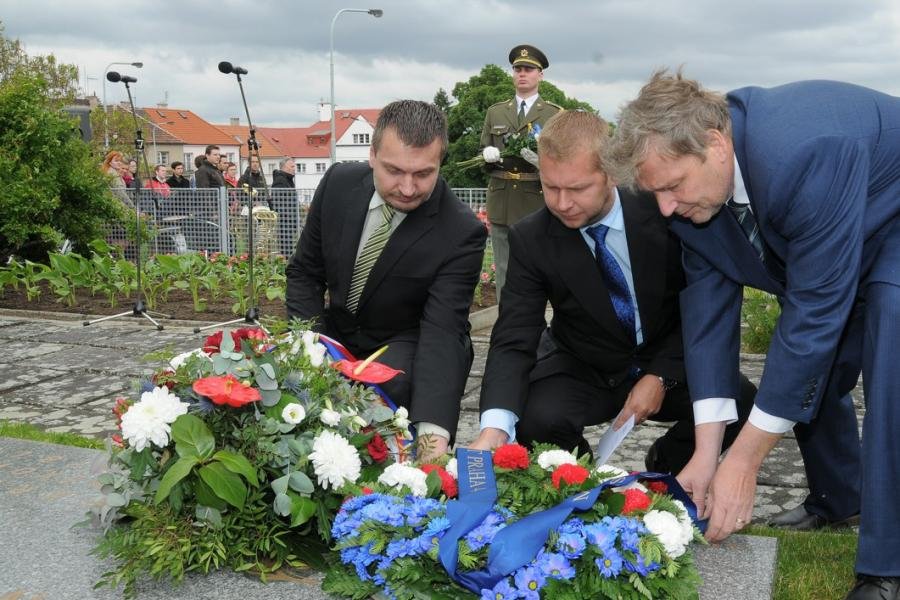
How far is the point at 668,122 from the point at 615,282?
1.02 metres

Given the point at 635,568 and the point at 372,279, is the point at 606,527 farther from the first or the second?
the point at 372,279

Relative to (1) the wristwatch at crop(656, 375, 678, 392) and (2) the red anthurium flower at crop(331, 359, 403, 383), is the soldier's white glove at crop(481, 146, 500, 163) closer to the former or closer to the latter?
(1) the wristwatch at crop(656, 375, 678, 392)

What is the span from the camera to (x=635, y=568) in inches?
80.7

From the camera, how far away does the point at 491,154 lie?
8.23 m

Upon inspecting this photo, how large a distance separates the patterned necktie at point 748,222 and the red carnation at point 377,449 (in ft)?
3.93

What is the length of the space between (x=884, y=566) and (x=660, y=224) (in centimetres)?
139

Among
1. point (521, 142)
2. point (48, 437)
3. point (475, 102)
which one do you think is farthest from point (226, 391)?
point (475, 102)

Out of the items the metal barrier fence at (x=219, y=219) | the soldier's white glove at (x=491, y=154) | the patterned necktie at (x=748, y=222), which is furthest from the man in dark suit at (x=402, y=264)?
the metal barrier fence at (x=219, y=219)

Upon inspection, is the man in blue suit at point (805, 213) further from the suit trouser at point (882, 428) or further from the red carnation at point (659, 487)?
the red carnation at point (659, 487)

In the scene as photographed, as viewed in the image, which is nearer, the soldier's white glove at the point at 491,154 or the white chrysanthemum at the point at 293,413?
the white chrysanthemum at the point at 293,413

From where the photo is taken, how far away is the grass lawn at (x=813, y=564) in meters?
2.54

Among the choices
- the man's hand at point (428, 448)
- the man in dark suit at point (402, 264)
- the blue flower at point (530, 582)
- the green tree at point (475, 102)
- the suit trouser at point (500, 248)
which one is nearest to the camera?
the blue flower at point (530, 582)

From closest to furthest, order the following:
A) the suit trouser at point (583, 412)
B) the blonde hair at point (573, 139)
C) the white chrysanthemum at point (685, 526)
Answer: the white chrysanthemum at point (685, 526) < the blonde hair at point (573, 139) < the suit trouser at point (583, 412)

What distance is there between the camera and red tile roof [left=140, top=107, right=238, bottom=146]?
269 feet
